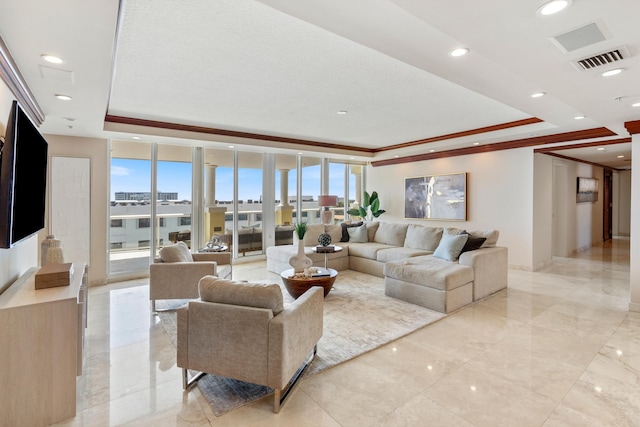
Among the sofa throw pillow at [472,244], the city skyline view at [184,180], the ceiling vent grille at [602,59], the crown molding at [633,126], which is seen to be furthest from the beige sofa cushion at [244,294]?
the crown molding at [633,126]

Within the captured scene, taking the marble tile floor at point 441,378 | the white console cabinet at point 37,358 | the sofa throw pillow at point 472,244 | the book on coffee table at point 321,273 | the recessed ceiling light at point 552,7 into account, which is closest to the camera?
the recessed ceiling light at point 552,7

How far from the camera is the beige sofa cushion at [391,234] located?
Answer: 618cm

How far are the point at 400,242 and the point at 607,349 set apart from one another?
11.3 feet

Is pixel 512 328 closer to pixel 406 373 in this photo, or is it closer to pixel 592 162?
pixel 406 373

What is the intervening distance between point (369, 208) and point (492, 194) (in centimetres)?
312

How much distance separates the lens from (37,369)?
199 cm

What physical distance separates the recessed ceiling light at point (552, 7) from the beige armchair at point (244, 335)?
2146mm

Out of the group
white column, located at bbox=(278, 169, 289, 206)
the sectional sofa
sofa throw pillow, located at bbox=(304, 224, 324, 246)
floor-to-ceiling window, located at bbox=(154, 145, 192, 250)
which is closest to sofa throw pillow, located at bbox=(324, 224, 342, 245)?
the sectional sofa

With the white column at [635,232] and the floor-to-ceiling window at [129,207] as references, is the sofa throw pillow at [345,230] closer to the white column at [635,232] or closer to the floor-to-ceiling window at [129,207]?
the floor-to-ceiling window at [129,207]

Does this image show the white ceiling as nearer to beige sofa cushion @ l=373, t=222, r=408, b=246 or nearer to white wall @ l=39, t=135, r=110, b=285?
white wall @ l=39, t=135, r=110, b=285

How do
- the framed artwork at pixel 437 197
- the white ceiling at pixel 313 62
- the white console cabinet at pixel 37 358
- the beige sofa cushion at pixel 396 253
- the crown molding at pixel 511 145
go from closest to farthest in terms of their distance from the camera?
the white ceiling at pixel 313 62, the white console cabinet at pixel 37 358, the crown molding at pixel 511 145, the beige sofa cushion at pixel 396 253, the framed artwork at pixel 437 197

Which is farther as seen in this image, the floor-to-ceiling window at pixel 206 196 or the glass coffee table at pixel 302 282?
the floor-to-ceiling window at pixel 206 196

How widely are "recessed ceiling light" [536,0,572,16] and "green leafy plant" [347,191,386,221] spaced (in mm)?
6859

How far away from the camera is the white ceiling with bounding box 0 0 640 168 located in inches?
67.6
